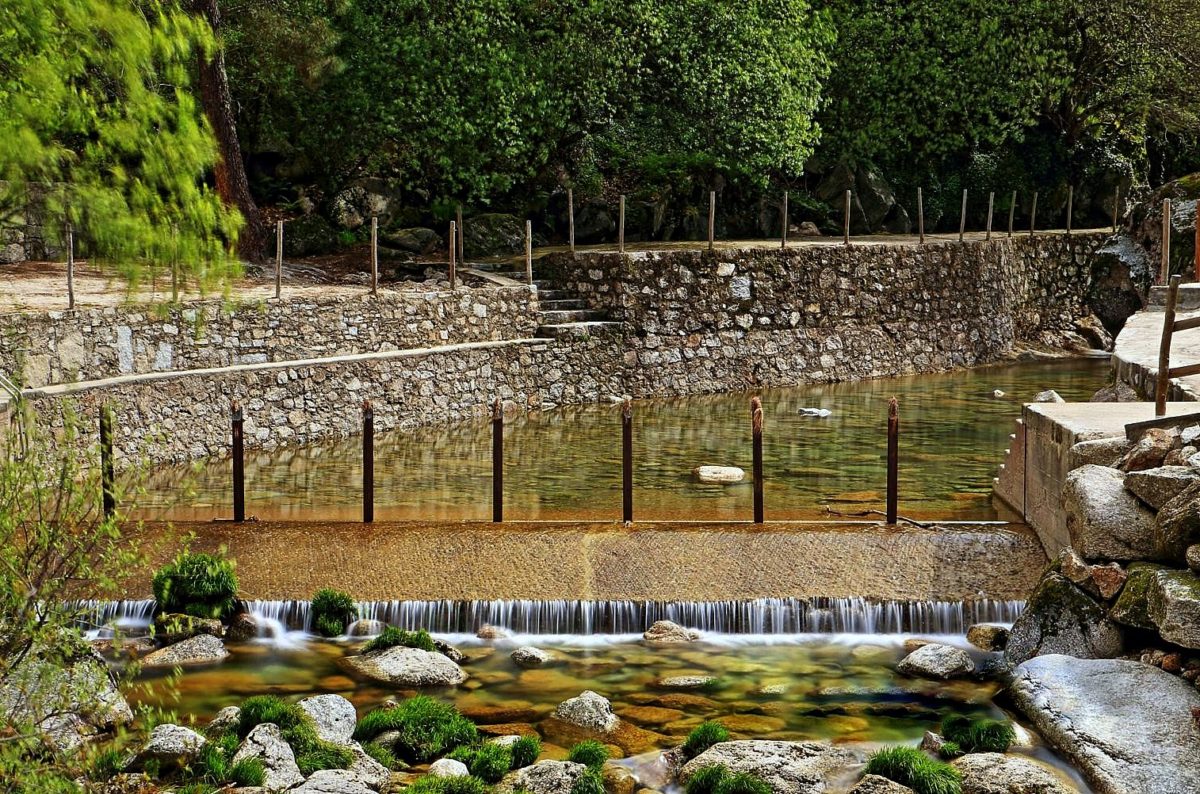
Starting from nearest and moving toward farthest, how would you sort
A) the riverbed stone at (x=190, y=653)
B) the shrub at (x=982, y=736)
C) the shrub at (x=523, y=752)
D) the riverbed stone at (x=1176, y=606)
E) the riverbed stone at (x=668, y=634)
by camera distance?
the shrub at (x=523, y=752) → the shrub at (x=982, y=736) → the riverbed stone at (x=1176, y=606) → the riverbed stone at (x=190, y=653) → the riverbed stone at (x=668, y=634)

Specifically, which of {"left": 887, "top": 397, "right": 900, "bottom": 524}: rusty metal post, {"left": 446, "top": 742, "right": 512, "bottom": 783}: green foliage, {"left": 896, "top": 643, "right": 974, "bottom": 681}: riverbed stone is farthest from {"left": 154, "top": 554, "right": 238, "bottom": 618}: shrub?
{"left": 887, "top": 397, "right": 900, "bottom": 524}: rusty metal post

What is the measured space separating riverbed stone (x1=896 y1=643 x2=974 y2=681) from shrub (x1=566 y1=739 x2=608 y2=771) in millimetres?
3275

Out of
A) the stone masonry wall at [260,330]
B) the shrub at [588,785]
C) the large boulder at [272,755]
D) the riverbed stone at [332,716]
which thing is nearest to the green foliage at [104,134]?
the large boulder at [272,755]

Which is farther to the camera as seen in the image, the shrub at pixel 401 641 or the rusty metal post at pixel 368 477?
the rusty metal post at pixel 368 477

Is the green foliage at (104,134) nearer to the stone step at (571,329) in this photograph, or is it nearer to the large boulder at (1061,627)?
the large boulder at (1061,627)

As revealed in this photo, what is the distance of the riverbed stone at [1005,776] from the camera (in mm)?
9336

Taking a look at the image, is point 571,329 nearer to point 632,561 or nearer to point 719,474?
point 719,474

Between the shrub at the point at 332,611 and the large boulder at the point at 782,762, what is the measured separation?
14.5 ft

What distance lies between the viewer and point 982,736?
10180 millimetres

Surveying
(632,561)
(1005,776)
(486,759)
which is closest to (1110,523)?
(1005,776)

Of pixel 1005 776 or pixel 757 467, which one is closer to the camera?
pixel 1005 776

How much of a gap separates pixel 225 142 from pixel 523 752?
65.4 ft

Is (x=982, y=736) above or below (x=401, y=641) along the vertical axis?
below

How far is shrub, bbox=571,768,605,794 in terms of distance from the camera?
9.31 m
